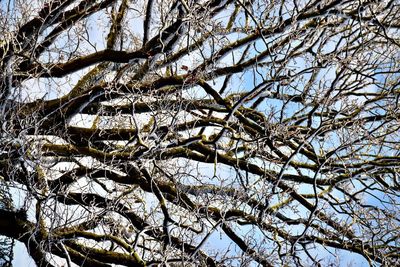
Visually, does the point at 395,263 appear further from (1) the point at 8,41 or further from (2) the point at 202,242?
(1) the point at 8,41

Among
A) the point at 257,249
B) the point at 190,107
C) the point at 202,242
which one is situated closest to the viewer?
the point at 202,242

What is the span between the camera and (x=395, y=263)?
7.05m

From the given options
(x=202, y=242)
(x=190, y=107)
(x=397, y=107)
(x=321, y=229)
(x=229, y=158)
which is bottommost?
(x=202, y=242)

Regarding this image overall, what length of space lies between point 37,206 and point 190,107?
2.66 metres

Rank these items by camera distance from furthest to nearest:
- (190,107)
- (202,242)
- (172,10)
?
1. (190,107)
2. (172,10)
3. (202,242)

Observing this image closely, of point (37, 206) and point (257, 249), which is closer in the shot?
point (37, 206)

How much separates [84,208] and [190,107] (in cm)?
223

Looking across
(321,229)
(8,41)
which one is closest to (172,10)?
(8,41)

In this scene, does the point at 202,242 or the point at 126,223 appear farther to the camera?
the point at 126,223

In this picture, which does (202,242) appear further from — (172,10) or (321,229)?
(172,10)

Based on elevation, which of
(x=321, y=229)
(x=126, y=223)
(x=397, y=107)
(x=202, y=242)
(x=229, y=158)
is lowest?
(x=202, y=242)

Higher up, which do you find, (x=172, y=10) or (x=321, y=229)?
(x=172, y=10)

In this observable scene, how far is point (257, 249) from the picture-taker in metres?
6.95

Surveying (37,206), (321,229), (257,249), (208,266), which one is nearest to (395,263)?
(321,229)
